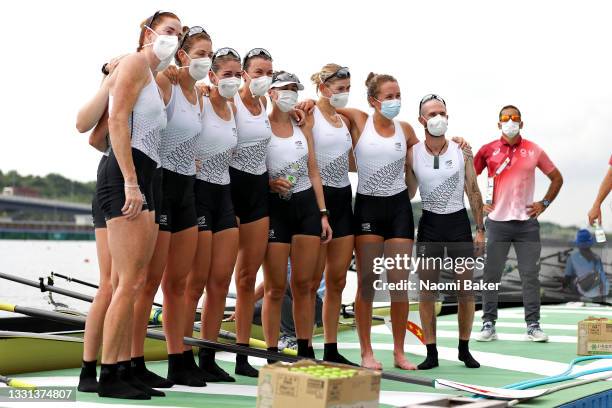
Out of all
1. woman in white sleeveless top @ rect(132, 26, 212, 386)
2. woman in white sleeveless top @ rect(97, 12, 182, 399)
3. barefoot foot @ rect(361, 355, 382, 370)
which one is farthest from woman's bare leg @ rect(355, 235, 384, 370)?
woman in white sleeveless top @ rect(97, 12, 182, 399)

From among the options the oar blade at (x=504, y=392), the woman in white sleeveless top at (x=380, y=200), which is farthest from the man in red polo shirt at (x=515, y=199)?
the oar blade at (x=504, y=392)

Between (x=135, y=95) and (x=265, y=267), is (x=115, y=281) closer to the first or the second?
(x=135, y=95)

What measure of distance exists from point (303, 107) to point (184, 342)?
167 cm

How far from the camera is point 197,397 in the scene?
4617 mm

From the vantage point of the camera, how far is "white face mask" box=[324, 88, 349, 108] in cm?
598

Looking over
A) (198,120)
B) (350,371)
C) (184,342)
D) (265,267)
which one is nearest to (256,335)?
(265,267)

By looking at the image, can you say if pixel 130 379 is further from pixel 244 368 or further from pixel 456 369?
pixel 456 369

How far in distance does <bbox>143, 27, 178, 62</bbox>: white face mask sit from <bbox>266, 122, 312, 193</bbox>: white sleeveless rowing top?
135cm

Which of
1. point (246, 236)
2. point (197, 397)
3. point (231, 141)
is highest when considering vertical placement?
point (231, 141)

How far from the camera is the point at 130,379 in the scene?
4586 millimetres

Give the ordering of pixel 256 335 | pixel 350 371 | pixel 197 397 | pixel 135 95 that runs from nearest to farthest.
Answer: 1. pixel 350 371
2. pixel 135 95
3. pixel 197 397
4. pixel 256 335

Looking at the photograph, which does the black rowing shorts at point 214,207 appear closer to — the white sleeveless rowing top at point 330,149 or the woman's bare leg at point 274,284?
the woman's bare leg at point 274,284

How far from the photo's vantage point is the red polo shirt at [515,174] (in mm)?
→ 7453

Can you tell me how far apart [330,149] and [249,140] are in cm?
63
